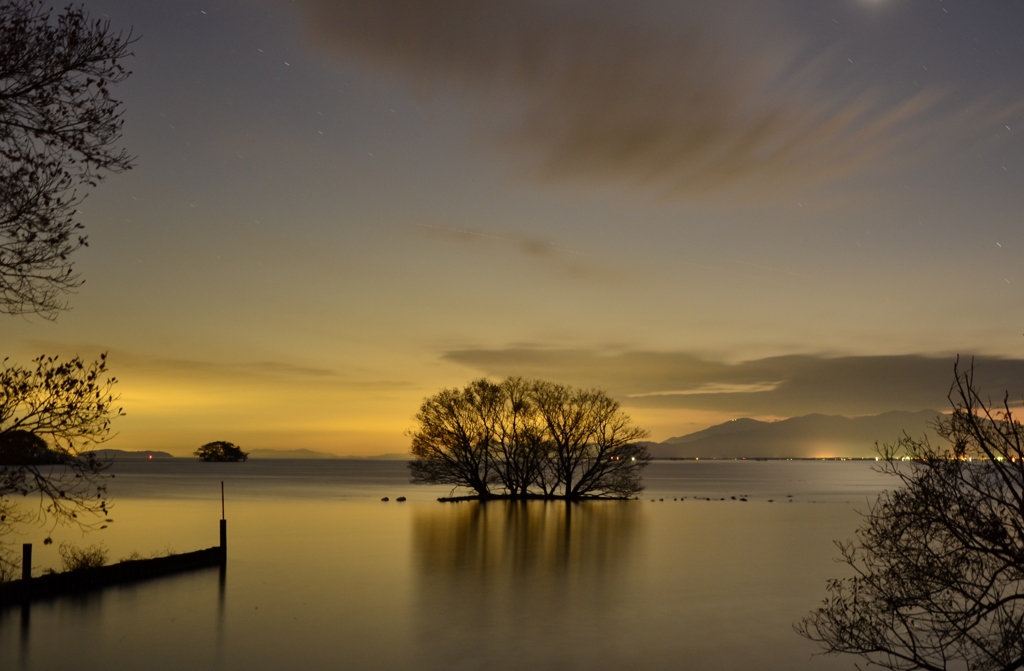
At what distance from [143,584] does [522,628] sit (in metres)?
12.4

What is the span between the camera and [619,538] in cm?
4644

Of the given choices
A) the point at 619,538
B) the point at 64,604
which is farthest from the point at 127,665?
the point at 619,538

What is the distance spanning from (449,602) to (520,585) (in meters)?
4.01

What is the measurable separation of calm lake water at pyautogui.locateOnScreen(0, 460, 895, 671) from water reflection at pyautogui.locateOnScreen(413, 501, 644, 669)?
10 cm

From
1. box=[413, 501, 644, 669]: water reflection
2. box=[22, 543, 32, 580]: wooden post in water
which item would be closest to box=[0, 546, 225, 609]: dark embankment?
box=[22, 543, 32, 580]: wooden post in water

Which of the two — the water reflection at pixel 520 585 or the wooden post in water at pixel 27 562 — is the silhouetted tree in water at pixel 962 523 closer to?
the water reflection at pixel 520 585

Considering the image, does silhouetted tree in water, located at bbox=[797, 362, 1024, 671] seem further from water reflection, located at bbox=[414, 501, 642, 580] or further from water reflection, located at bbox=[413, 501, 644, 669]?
water reflection, located at bbox=[414, 501, 642, 580]

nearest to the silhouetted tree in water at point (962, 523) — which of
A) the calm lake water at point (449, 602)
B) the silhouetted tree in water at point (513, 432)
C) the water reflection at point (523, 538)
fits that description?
the calm lake water at point (449, 602)

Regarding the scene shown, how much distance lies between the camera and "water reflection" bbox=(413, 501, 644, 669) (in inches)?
840

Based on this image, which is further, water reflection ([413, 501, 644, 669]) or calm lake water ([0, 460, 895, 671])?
water reflection ([413, 501, 644, 669])

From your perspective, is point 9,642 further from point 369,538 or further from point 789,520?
point 789,520

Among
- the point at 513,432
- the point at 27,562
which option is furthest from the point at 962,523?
the point at 513,432

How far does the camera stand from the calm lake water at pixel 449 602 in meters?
20.0

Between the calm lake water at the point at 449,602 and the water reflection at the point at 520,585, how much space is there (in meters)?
0.10
